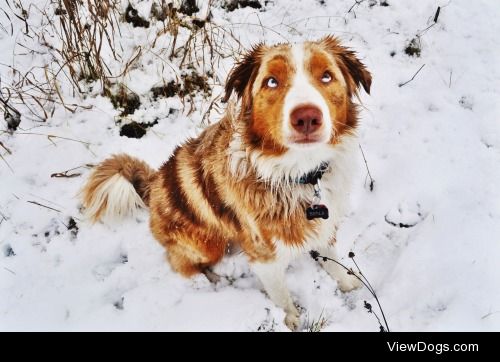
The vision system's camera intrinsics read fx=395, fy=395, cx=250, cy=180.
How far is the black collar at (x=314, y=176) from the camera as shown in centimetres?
231

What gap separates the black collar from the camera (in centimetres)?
231

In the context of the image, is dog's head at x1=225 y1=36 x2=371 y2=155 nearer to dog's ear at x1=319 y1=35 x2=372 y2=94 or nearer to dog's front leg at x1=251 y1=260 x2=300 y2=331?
dog's ear at x1=319 y1=35 x2=372 y2=94

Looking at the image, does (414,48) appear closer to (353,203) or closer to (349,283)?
(353,203)

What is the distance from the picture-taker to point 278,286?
8.54 feet

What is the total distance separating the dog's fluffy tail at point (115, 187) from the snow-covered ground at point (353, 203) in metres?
0.28

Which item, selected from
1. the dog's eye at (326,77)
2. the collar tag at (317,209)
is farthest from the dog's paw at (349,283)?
the dog's eye at (326,77)

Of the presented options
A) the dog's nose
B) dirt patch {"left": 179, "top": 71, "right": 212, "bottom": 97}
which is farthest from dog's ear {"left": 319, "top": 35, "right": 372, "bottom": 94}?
dirt patch {"left": 179, "top": 71, "right": 212, "bottom": 97}

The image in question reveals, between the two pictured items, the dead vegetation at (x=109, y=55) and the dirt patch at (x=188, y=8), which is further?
the dirt patch at (x=188, y=8)

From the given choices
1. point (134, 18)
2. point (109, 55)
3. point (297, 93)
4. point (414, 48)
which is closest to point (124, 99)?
point (109, 55)

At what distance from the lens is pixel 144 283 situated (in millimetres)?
A: 2914
